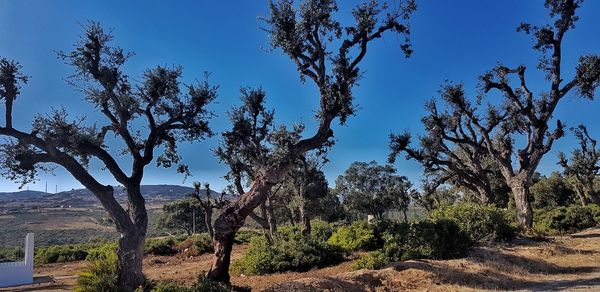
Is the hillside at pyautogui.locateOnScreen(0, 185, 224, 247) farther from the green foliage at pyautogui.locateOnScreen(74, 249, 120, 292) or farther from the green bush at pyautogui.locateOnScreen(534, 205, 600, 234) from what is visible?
the green bush at pyautogui.locateOnScreen(534, 205, 600, 234)

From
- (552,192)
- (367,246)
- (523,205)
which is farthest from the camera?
(552,192)

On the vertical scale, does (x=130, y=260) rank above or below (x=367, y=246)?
above

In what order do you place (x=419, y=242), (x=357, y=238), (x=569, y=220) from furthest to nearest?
(x=569, y=220) → (x=357, y=238) → (x=419, y=242)

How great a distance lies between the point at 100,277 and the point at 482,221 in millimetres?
13956

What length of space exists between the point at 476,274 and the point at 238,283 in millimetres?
6458

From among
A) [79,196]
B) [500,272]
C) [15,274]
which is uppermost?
[79,196]

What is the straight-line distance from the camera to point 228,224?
37.0 feet

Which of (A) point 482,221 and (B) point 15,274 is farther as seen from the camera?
(B) point 15,274

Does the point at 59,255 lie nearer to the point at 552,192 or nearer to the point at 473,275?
the point at 473,275

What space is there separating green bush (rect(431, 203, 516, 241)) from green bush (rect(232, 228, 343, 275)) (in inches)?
205

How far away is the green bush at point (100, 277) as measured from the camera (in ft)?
30.9

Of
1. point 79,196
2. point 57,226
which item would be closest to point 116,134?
point 57,226

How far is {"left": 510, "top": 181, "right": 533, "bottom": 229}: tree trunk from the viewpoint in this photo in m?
20.3

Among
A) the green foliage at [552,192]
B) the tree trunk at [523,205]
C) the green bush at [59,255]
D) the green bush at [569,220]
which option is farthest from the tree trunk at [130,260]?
the green foliage at [552,192]
